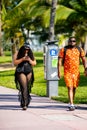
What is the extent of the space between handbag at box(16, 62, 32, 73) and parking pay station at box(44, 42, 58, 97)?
326 centimetres

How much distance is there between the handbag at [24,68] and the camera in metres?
11.6

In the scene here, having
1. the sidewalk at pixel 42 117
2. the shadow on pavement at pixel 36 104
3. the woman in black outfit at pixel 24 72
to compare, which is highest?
the woman in black outfit at pixel 24 72

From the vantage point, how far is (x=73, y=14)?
31.2 meters

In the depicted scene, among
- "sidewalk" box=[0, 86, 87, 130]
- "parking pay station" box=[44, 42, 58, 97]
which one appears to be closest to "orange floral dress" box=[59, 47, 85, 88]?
"sidewalk" box=[0, 86, 87, 130]

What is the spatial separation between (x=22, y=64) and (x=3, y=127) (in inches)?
119

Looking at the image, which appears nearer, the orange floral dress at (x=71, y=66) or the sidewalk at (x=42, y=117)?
the sidewalk at (x=42, y=117)

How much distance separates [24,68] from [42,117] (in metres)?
1.81

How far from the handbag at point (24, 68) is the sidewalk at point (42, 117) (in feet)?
3.10

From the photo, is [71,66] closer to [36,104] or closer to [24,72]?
[24,72]

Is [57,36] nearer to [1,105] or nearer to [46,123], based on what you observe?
[1,105]

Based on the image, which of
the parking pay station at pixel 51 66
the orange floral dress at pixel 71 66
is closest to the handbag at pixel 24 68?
the orange floral dress at pixel 71 66

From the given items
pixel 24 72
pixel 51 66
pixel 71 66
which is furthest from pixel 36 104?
pixel 51 66

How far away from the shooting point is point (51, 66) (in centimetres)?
1502

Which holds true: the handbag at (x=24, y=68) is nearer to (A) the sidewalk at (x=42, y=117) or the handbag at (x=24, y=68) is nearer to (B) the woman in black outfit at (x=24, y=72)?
(B) the woman in black outfit at (x=24, y=72)
